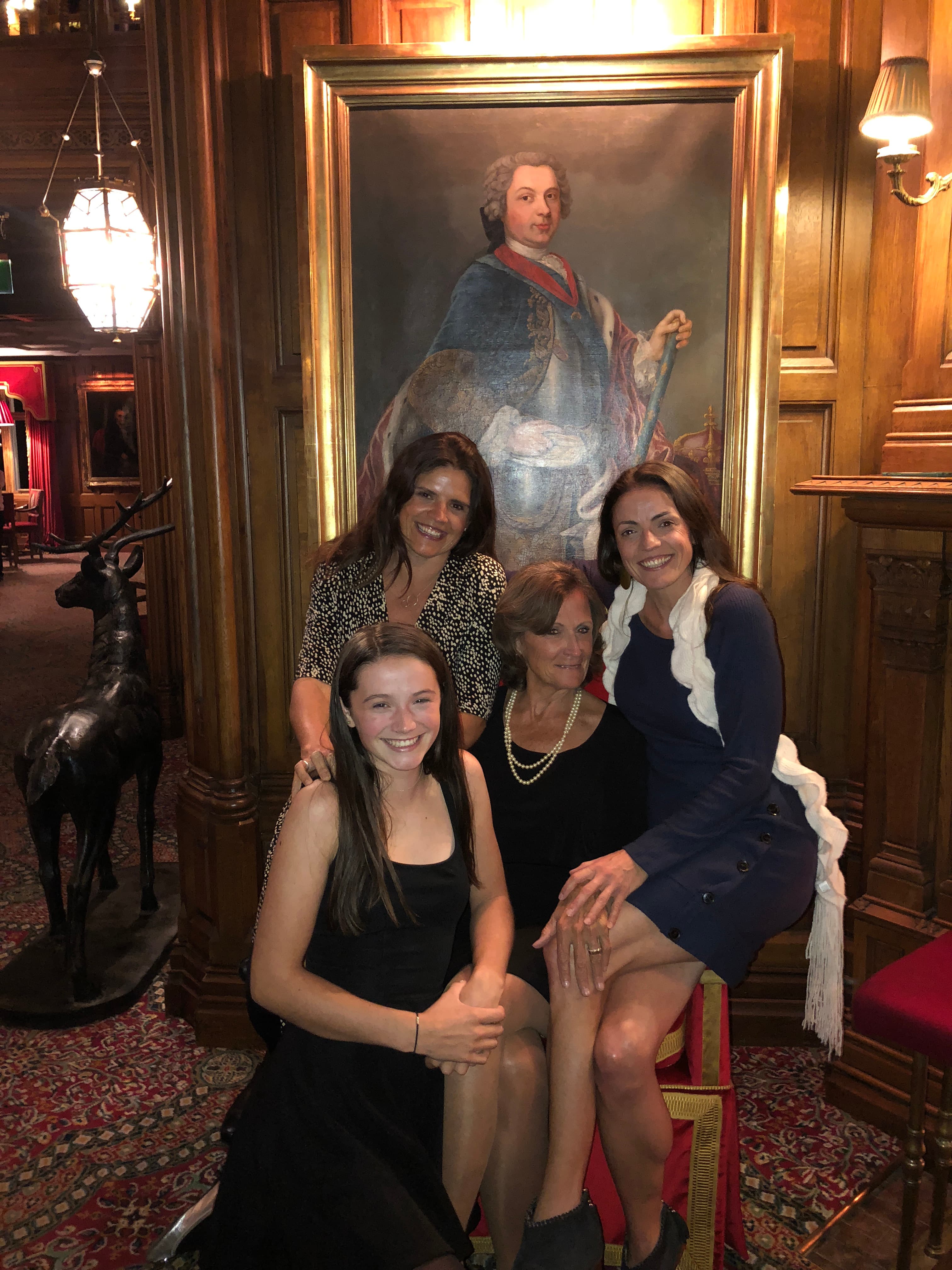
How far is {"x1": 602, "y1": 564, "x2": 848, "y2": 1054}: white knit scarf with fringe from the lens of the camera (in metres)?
2.34

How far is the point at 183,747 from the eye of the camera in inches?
260

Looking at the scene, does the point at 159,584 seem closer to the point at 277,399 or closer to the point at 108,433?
the point at 277,399

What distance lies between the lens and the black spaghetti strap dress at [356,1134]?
1.66 m

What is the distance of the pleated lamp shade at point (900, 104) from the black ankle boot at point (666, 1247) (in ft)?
8.45

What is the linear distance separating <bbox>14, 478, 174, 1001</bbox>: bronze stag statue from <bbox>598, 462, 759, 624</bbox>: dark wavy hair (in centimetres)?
194

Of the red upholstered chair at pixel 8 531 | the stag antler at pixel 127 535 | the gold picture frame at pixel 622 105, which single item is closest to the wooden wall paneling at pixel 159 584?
the stag antler at pixel 127 535

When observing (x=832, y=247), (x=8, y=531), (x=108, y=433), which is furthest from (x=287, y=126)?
(x=108, y=433)

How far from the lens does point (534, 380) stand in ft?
9.95

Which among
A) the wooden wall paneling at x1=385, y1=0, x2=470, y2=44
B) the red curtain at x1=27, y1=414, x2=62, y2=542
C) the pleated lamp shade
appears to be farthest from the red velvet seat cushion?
the red curtain at x1=27, y1=414, x2=62, y2=542

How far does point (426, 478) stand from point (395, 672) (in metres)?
0.79

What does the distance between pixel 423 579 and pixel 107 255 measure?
2.75 metres

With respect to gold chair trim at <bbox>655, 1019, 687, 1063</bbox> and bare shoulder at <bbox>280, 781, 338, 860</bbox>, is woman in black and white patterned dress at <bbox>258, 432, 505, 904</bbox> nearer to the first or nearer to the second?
bare shoulder at <bbox>280, 781, 338, 860</bbox>

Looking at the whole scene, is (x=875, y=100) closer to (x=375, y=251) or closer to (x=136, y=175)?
(x=375, y=251)

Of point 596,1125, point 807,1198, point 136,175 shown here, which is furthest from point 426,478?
point 136,175
